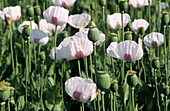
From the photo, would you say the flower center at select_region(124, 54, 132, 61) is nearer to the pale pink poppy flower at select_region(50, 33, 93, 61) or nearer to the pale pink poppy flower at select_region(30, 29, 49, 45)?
the pale pink poppy flower at select_region(50, 33, 93, 61)

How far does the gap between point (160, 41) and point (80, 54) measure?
30.6 inches

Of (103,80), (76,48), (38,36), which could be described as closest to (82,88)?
(103,80)

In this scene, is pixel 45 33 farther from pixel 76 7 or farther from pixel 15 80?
pixel 76 7

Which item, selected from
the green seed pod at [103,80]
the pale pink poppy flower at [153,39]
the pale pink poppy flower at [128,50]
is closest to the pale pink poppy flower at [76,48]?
the pale pink poppy flower at [128,50]

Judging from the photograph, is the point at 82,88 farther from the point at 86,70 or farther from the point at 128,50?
the point at 128,50

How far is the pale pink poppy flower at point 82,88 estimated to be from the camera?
151 centimetres

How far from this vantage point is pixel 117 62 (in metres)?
2.48

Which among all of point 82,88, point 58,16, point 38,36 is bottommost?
point 82,88

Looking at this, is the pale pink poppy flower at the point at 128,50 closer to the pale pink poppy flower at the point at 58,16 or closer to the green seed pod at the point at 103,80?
the green seed pod at the point at 103,80

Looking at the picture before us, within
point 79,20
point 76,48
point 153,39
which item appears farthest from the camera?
point 79,20

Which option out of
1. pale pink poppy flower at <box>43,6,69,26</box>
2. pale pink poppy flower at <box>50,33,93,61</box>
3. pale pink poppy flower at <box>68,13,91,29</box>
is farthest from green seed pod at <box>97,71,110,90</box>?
pale pink poppy flower at <box>68,13,91,29</box>

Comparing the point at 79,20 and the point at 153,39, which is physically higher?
the point at 79,20

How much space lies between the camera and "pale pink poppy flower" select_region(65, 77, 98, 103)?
151 cm

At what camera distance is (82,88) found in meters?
1.51
